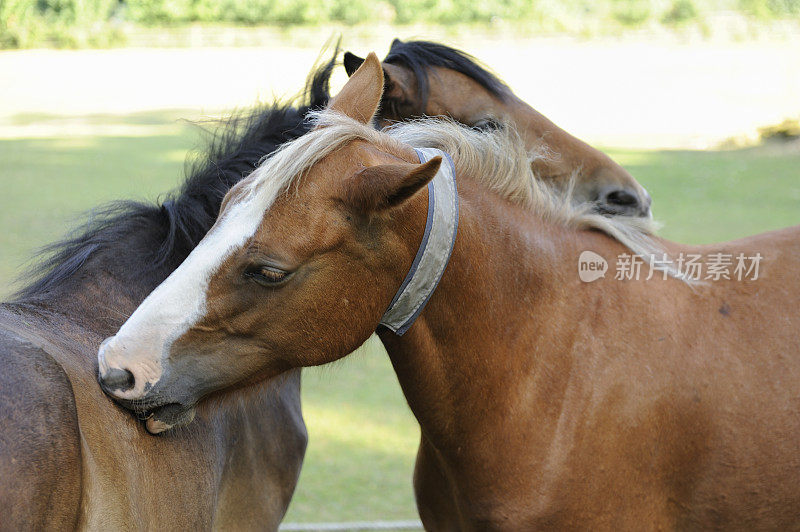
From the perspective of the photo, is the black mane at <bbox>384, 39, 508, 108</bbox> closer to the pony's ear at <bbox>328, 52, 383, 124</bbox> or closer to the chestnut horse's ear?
the pony's ear at <bbox>328, 52, 383, 124</bbox>

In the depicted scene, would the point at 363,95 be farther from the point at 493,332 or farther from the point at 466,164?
the point at 493,332

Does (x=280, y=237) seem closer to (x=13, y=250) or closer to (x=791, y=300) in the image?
(x=791, y=300)

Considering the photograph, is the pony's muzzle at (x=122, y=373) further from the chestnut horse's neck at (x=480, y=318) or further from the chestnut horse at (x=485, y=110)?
the chestnut horse at (x=485, y=110)

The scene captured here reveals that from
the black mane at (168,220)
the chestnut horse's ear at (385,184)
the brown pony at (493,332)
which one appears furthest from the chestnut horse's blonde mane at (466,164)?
the black mane at (168,220)

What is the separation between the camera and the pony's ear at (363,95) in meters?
2.09

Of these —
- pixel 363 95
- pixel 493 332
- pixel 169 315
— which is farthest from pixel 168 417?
pixel 363 95

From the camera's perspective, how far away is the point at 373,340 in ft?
22.6

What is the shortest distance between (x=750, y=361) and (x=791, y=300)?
262mm

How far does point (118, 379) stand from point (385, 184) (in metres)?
0.79

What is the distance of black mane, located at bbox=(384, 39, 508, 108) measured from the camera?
3.26 m

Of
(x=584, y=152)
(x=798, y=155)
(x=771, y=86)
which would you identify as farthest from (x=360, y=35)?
(x=584, y=152)

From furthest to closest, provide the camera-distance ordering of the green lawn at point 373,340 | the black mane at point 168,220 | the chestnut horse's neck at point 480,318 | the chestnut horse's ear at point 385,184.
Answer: the green lawn at point 373,340 < the black mane at point 168,220 < the chestnut horse's neck at point 480,318 < the chestnut horse's ear at point 385,184

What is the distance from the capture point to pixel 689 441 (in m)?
2.13

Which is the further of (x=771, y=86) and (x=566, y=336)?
(x=771, y=86)
